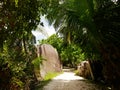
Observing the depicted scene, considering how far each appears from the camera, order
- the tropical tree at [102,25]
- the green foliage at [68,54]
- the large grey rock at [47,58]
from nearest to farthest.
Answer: the tropical tree at [102,25] → the large grey rock at [47,58] → the green foliage at [68,54]

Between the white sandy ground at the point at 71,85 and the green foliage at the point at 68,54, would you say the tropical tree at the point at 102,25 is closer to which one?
the white sandy ground at the point at 71,85

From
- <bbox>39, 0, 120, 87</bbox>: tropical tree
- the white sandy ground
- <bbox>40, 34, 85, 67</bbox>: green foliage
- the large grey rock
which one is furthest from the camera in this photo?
<bbox>40, 34, 85, 67</bbox>: green foliage

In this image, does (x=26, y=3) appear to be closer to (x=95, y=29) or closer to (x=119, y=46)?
(x=95, y=29)

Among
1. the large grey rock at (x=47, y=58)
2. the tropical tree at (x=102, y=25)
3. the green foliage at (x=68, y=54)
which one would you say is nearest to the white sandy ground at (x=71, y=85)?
the large grey rock at (x=47, y=58)

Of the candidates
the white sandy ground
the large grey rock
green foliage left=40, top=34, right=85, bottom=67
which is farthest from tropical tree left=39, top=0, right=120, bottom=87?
green foliage left=40, top=34, right=85, bottom=67

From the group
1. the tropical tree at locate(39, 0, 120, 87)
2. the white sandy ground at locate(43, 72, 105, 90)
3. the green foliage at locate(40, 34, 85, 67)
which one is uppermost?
the green foliage at locate(40, 34, 85, 67)

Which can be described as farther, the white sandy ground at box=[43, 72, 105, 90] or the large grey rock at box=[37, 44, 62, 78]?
the large grey rock at box=[37, 44, 62, 78]

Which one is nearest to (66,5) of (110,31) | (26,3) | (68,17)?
(68,17)

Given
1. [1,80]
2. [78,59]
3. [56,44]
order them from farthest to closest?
[56,44], [78,59], [1,80]

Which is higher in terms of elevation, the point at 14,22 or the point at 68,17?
the point at 68,17

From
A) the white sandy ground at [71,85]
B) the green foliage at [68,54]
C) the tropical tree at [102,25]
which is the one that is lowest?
the white sandy ground at [71,85]

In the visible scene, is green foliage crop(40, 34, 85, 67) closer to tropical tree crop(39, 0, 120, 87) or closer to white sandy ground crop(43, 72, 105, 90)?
white sandy ground crop(43, 72, 105, 90)

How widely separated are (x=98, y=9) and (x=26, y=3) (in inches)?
201

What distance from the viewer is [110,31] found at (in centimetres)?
1013
